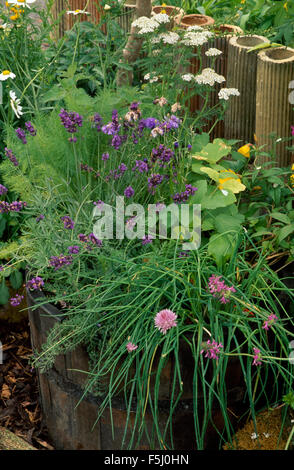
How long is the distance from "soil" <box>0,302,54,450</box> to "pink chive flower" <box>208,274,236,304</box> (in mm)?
924

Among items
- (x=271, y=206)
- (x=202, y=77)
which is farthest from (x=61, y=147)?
(x=271, y=206)

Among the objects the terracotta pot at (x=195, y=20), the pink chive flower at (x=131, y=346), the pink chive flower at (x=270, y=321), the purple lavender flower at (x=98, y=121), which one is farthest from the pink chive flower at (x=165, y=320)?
the terracotta pot at (x=195, y=20)

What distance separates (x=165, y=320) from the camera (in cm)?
201

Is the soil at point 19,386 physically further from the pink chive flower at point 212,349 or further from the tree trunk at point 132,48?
the tree trunk at point 132,48

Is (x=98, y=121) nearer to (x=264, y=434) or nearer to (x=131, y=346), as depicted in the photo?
(x=131, y=346)

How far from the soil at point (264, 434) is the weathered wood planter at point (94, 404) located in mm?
70

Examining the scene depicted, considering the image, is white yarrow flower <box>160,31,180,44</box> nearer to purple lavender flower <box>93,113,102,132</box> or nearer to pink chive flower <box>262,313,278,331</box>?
purple lavender flower <box>93,113,102,132</box>

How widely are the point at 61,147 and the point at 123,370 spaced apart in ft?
3.10

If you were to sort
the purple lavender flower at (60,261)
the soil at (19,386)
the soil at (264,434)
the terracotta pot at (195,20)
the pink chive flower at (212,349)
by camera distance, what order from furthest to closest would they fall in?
the terracotta pot at (195,20) → the soil at (19,386) → the soil at (264,434) → the purple lavender flower at (60,261) → the pink chive flower at (212,349)

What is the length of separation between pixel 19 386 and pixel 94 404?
74 cm

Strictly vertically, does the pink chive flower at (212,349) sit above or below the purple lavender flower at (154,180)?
below

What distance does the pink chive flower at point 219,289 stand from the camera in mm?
2045

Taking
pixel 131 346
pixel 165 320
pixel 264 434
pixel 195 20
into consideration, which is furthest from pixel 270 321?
pixel 195 20

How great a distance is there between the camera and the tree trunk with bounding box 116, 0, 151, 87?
3285mm
